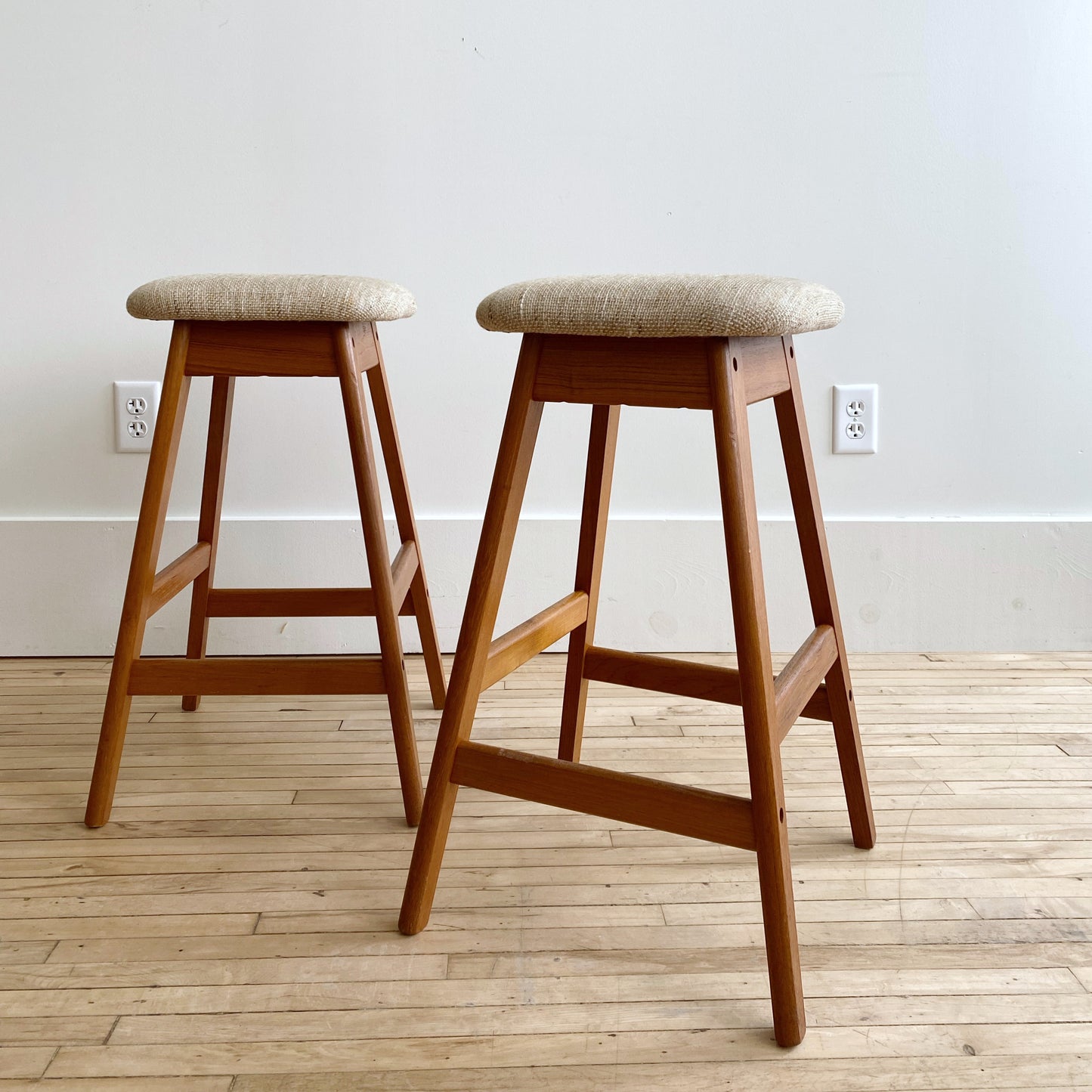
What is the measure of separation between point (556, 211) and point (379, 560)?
2.64 ft

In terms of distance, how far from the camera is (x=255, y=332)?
4.01ft

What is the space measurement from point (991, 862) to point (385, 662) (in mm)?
710

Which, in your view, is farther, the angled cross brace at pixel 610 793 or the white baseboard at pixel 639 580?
the white baseboard at pixel 639 580

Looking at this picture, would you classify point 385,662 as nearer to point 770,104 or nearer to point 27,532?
point 27,532

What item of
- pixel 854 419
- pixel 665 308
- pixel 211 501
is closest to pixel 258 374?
pixel 211 501

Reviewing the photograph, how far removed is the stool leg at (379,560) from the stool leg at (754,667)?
0.45m

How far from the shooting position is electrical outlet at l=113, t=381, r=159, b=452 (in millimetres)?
1788

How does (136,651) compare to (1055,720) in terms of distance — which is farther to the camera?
(1055,720)

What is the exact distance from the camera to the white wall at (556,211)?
1715 mm

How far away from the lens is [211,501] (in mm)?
1571

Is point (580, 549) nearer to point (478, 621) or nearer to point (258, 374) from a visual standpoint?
point (478, 621)

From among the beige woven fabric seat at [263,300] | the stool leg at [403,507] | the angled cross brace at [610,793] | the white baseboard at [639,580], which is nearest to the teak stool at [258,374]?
the beige woven fabric seat at [263,300]

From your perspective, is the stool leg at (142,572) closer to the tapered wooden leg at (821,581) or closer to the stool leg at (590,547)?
the stool leg at (590,547)

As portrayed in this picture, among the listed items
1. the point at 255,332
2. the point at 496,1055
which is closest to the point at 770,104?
the point at 255,332
